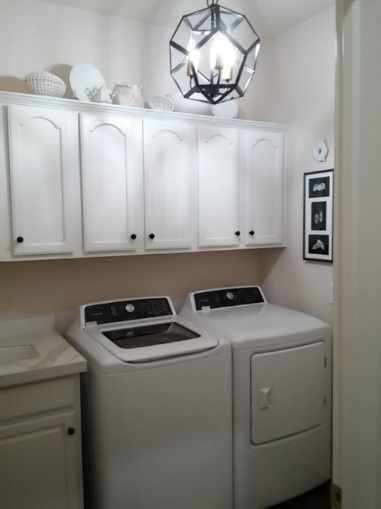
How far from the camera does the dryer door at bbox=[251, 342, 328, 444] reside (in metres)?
2.29

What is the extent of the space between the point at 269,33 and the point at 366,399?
9.18 feet

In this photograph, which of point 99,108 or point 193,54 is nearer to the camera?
point 193,54

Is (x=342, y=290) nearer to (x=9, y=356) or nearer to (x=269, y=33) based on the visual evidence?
(x=9, y=356)

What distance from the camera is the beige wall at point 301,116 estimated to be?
2.65 metres

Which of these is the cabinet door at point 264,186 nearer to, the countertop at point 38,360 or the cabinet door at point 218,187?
the cabinet door at point 218,187

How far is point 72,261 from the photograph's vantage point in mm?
2600

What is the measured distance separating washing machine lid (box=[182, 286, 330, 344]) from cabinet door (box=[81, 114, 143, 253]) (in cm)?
66

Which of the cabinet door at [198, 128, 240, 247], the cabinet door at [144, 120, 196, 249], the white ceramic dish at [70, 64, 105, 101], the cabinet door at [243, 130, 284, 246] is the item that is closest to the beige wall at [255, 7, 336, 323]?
the cabinet door at [243, 130, 284, 246]

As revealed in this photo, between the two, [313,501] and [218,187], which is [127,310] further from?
[313,501]

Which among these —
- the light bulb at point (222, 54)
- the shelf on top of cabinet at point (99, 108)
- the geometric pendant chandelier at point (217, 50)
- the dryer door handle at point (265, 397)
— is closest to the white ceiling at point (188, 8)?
the shelf on top of cabinet at point (99, 108)

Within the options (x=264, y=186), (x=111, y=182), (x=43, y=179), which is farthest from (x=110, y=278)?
(x=264, y=186)

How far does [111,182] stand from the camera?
2.33 meters

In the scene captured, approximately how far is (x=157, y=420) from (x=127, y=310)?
76 cm

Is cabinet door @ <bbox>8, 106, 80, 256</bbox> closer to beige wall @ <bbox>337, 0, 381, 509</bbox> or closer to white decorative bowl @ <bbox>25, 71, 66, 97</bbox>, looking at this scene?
white decorative bowl @ <bbox>25, 71, 66, 97</bbox>
